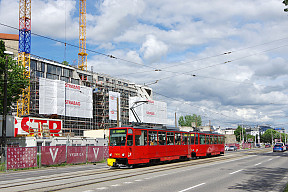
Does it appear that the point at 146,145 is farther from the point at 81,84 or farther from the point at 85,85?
the point at 85,85

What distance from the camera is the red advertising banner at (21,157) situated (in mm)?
23062

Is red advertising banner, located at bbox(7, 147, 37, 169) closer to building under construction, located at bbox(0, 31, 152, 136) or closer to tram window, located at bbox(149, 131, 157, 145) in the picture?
tram window, located at bbox(149, 131, 157, 145)

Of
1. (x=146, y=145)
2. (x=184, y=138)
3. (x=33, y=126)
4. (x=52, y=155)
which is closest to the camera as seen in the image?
(x=146, y=145)

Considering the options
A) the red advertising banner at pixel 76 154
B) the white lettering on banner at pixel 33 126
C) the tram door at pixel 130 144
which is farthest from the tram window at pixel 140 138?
the white lettering on banner at pixel 33 126

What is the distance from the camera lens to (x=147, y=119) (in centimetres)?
9725

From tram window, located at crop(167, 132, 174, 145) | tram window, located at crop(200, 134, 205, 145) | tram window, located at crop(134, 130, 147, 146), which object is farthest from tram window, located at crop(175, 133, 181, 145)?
tram window, located at crop(200, 134, 205, 145)

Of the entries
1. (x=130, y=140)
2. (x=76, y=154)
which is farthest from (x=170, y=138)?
(x=76, y=154)

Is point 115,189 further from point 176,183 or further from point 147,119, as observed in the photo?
point 147,119

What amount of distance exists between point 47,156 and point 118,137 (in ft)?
24.3

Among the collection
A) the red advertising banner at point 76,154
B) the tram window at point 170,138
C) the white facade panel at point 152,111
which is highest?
the white facade panel at point 152,111

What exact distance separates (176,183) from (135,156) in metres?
8.65

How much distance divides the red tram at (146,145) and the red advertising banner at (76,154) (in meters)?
7.27

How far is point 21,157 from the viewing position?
23953mm

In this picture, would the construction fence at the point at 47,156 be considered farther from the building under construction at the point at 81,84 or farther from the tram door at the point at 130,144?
the building under construction at the point at 81,84
